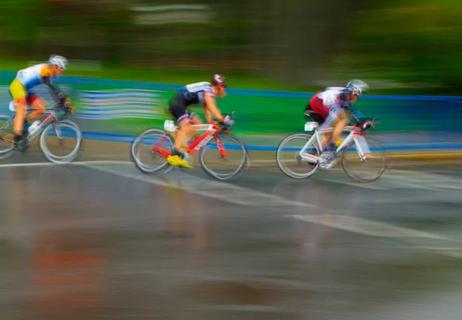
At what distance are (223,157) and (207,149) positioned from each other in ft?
1.00

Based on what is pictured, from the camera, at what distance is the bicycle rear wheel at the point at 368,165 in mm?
13344

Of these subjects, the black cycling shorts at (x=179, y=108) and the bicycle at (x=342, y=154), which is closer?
the black cycling shorts at (x=179, y=108)

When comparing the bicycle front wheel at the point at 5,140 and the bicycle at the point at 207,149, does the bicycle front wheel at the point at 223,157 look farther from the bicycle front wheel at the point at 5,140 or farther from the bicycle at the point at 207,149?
the bicycle front wheel at the point at 5,140

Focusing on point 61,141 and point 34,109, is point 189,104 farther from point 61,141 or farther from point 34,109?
point 34,109

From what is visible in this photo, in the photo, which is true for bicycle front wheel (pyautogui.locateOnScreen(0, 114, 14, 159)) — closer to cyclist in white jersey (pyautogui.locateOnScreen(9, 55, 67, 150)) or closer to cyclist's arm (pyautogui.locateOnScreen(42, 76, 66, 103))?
cyclist in white jersey (pyautogui.locateOnScreen(9, 55, 67, 150))

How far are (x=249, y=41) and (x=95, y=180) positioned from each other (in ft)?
45.3

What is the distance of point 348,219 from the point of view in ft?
34.0

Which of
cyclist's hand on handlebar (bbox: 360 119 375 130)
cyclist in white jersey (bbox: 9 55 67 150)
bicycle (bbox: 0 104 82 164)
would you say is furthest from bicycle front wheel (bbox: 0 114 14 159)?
cyclist's hand on handlebar (bbox: 360 119 375 130)

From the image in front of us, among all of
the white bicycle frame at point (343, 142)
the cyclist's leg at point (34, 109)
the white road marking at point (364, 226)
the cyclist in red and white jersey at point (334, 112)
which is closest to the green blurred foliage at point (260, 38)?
the cyclist in red and white jersey at point (334, 112)

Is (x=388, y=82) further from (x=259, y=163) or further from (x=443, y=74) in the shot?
(x=259, y=163)

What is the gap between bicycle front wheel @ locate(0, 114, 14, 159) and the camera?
45.9ft

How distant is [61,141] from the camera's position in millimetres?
13867

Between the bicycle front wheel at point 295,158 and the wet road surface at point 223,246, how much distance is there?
0.28 meters

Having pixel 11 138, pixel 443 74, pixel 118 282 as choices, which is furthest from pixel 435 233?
pixel 443 74
